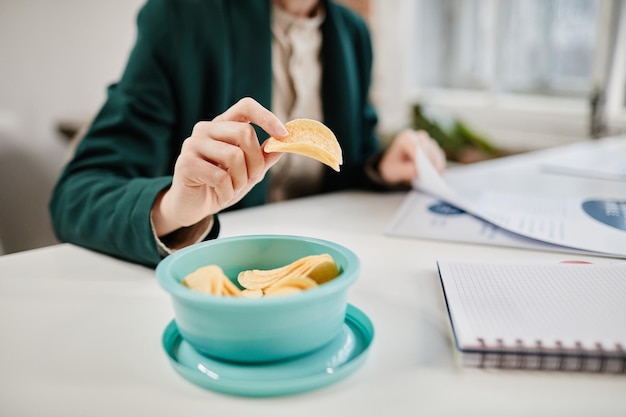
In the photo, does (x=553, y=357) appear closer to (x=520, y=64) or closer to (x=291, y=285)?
(x=291, y=285)

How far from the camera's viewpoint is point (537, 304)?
0.51 metres

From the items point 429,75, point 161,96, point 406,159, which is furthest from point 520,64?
point 161,96

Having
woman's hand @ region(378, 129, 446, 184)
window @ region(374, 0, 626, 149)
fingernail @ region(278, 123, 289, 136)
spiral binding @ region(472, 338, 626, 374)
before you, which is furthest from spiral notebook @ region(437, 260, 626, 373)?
window @ region(374, 0, 626, 149)

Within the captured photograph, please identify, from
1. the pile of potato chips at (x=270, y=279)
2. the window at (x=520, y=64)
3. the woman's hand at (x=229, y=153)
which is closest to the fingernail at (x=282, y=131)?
the woman's hand at (x=229, y=153)

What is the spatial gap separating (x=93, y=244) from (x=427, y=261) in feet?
1.35

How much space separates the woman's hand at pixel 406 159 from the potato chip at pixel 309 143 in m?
0.53

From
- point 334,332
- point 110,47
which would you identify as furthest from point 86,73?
point 334,332

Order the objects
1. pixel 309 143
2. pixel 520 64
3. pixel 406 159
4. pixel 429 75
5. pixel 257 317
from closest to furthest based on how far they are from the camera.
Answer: pixel 257 317 → pixel 309 143 → pixel 406 159 → pixel 520 64 → pixel 429 75

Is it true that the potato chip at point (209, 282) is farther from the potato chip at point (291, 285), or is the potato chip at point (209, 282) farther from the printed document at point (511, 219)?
the printed document at point (511, 219)

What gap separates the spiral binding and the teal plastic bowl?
0.38 feet

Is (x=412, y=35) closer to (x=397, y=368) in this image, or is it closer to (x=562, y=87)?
(x=562, y=87)

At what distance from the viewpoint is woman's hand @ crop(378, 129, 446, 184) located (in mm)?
1055

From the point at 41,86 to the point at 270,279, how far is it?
116 cm

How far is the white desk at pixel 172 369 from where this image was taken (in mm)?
398
